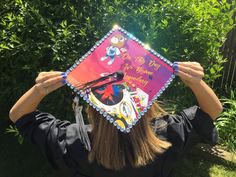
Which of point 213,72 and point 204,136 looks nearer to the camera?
point 204,136

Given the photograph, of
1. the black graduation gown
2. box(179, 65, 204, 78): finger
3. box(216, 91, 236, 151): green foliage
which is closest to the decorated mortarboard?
box(179, 65, 204, 78): finger

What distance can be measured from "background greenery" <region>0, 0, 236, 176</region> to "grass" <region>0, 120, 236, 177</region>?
3.55 ft

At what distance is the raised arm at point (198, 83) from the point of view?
2.12m

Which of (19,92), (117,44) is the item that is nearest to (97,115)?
(117,44)

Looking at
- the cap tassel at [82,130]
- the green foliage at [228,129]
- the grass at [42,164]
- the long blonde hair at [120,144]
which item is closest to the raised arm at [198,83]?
the long blonde hair at [120,144]

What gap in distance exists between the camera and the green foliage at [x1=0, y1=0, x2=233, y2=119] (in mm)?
3447

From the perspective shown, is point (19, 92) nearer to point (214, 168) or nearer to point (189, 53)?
point (189, 53)

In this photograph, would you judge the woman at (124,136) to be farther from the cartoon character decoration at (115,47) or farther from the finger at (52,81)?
the cartoon character decoration at (115,47)

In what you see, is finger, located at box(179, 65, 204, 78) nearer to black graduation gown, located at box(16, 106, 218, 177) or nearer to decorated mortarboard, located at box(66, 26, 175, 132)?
decorated mortarboard, located at box(66, 26, 175, 132)

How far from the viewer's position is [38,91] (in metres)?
2.20

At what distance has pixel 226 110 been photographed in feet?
17.4

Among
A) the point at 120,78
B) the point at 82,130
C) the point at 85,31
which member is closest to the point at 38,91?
the point at 82,130

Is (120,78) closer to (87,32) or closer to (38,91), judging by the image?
(38,91)

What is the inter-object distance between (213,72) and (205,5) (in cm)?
61
